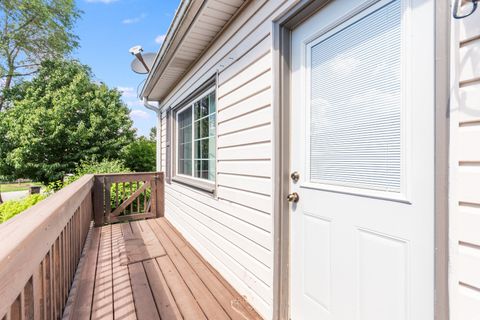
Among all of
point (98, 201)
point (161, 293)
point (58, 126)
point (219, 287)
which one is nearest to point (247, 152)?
point (219, 287)

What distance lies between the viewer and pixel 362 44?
133cm

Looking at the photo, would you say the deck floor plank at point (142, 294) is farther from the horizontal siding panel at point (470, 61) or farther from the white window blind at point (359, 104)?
the horizontal siding panel at point (470, 61)

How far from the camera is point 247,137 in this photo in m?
2.21

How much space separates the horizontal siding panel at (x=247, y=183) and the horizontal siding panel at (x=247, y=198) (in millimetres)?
38

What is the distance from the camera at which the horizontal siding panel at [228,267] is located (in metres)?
1.95

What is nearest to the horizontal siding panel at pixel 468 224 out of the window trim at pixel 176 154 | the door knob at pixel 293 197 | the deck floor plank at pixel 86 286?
the door knob at pixel 293 197

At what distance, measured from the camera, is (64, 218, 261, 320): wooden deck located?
78.5 inches

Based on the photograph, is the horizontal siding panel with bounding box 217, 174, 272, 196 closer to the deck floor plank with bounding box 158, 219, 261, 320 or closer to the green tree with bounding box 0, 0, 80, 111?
the deck floor plank with bounding box 158, 219, 261, 320

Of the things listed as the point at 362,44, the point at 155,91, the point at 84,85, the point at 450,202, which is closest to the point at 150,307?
A: the point at 450,202

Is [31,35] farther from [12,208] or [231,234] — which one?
[231,234]

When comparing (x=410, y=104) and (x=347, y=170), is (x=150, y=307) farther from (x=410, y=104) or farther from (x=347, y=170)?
(x=410, y=104)

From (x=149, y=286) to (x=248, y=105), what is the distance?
1830 mm

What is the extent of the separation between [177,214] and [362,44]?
Result: 373cm

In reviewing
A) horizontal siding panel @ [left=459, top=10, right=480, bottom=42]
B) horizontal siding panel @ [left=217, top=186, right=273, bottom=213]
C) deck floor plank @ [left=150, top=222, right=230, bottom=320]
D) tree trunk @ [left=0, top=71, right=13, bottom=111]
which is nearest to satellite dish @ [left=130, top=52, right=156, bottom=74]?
deck floor plank @ [left=150, top=222, right=230, bottom=320]
